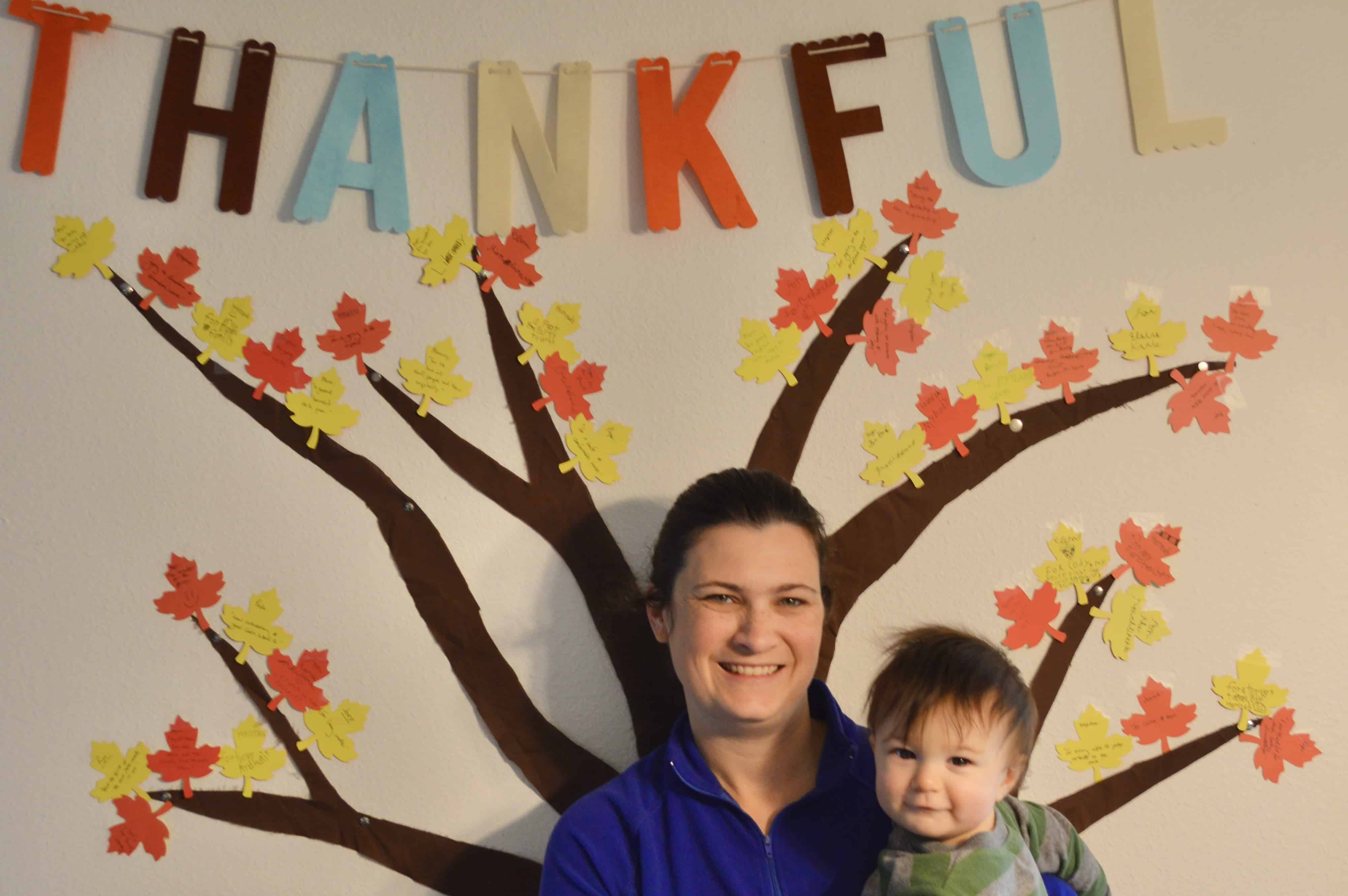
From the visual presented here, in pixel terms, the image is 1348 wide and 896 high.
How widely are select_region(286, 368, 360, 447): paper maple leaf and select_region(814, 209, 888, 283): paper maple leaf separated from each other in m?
0.86

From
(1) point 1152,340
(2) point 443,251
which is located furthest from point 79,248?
(1) point 1152,340

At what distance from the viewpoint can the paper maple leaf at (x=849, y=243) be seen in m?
1.70

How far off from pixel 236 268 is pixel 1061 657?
1.56 m

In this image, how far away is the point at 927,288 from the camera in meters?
1.69

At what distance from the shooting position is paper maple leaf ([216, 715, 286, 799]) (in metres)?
1.62

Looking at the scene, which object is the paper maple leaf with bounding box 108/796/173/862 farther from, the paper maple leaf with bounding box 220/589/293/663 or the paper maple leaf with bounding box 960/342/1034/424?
the paper maple leaf with bounding box 960/342/1034/424

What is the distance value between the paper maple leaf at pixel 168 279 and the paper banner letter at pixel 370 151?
21 centimetres

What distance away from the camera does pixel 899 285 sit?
1.69 metres

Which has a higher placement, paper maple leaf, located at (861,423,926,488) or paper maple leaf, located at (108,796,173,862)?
paper maple leaf, located at (861,423,926,488)

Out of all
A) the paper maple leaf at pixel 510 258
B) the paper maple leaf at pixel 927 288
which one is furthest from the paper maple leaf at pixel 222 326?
the paper maple leaf at pixel 927 288

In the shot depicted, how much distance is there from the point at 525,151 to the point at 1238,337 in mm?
1272

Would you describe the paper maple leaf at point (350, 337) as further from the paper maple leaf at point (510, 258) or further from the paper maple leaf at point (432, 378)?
the paper maple leaf at point (510, 258)

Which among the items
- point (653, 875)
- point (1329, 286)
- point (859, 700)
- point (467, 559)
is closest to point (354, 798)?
point (467, 559)

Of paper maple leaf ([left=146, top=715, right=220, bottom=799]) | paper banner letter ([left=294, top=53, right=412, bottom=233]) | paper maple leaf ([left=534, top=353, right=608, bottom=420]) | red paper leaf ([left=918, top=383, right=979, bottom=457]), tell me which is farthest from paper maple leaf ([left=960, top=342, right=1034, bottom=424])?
paper maple leaf ([left=146, top=715, right=220, bottom=799])
